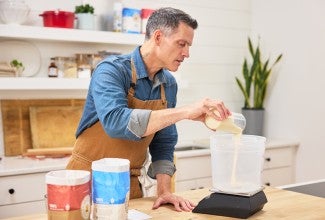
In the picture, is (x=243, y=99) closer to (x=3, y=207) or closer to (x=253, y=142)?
(x=3, y=207)

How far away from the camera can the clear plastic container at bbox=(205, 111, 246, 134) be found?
5.45 ft

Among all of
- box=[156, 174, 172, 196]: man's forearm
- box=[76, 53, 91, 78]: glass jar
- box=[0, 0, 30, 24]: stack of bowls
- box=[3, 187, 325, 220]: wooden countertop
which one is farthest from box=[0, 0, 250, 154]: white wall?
box=[3, 187, 325, 220]: wooden countertop

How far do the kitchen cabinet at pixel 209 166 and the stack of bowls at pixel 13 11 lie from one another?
1581mm

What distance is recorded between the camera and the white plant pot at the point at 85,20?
353cm

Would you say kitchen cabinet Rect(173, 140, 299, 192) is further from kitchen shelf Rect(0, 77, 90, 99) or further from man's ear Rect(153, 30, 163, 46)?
man's ear Rect(153, 30, 163, 46)

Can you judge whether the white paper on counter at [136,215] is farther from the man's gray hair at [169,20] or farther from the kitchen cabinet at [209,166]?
the kitchen cabinet at [209,166]

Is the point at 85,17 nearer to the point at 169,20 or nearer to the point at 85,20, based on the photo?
the point at 85,20

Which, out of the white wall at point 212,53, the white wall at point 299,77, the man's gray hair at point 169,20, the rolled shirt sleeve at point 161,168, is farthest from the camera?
the white wall at point 212,53

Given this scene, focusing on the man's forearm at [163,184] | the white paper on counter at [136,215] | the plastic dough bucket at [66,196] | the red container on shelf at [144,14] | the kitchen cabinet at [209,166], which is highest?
the red container on shelf at [144,14]

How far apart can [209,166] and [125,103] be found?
7.50 feet

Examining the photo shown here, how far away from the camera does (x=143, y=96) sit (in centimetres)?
206

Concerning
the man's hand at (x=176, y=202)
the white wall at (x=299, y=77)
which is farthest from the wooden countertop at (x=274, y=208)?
the white wall at (x=299, y=77)

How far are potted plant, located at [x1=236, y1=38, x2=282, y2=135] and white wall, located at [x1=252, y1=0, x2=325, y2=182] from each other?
0.45ft

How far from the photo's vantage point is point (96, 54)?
3.73m
